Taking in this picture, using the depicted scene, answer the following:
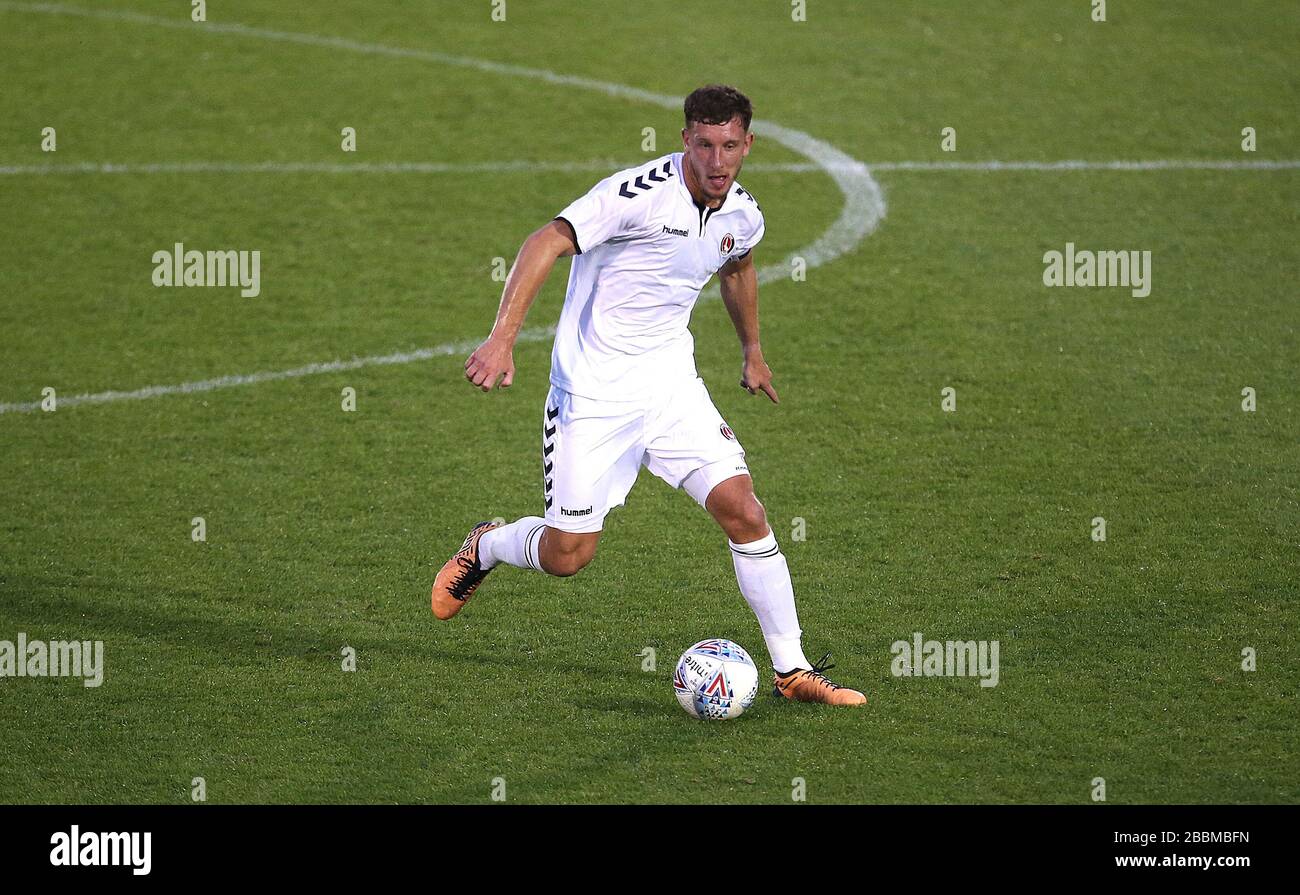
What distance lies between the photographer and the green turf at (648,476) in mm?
6090

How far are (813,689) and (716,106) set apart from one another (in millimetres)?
2320

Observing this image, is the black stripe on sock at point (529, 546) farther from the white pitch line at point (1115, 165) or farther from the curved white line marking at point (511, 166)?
the white pitch line at point (1115, 165)

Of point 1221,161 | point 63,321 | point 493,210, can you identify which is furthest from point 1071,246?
point 63,321

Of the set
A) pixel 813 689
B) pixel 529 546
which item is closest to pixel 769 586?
pixel 813 689

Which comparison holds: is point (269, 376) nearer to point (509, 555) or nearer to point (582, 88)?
point (509, 555)

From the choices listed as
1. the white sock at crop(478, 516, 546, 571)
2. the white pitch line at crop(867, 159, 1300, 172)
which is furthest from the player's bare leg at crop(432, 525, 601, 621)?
the white pitch line at crop(867, 159, 1300, 172)

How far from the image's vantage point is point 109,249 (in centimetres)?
1231

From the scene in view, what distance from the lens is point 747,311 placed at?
6.75 m

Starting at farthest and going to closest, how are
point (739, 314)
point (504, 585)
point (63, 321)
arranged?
point (63, 321), point (504, 585), point (739, 314)

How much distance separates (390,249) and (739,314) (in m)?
6.13

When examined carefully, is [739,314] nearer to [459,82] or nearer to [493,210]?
[493,210]

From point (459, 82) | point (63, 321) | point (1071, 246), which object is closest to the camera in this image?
point (63, 321)

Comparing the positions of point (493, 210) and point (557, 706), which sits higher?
point (493, 210)

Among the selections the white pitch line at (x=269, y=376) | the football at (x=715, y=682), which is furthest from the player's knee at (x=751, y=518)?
the white pitch line at (x=269, y=376)
